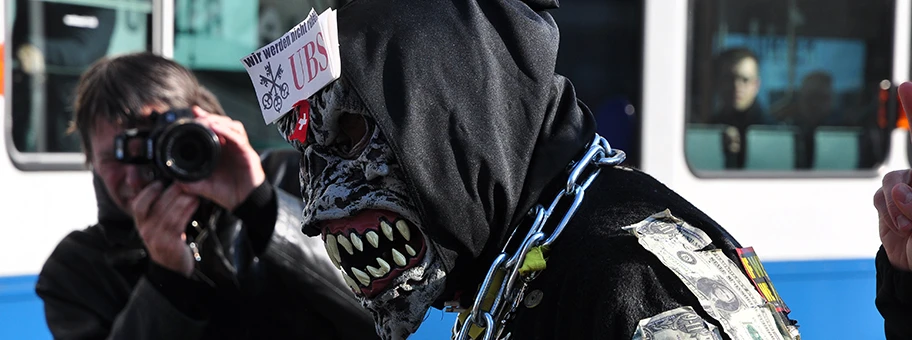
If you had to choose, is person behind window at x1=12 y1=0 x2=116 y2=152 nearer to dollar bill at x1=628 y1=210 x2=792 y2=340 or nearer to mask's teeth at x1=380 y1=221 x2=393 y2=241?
mask's teeth at x1=380 y1=221 x2=393 y2=241

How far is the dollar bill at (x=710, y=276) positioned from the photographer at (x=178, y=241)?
118cm

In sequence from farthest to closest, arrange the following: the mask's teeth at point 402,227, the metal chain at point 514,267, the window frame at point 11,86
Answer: the window frame at point 11,86 < the mask's teeth at point 402,227 < the metal chain at point 514,267

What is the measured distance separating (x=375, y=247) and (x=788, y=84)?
328 centimetres

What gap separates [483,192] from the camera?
1391mm

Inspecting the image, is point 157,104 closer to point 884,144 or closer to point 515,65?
point 515,65

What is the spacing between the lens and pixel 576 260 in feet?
4.23

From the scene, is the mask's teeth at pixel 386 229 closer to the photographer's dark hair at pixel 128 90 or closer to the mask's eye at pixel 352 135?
the mask's eye at pixel 352 135

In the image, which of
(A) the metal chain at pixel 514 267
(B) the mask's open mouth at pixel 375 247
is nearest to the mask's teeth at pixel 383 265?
(B) the mask's open mouth at pixel 375 247

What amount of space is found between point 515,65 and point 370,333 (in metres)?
1.07

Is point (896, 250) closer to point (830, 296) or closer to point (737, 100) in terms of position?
point (737, 100)

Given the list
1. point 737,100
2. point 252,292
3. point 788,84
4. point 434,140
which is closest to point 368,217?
point 434,140

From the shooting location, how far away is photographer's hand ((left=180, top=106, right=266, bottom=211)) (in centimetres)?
250

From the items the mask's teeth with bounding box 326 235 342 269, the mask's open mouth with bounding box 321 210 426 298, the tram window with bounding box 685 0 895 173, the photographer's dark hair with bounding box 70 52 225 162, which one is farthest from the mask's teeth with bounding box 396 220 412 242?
the tram window with bounding box 685 0 895 173

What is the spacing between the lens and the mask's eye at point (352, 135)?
1480 mm
